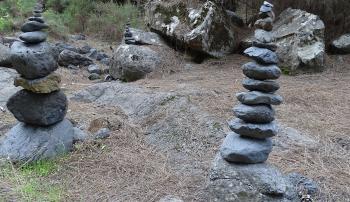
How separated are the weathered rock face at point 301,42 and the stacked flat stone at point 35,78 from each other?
4370 millimetres

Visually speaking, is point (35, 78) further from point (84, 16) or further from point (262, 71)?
point (84, 16)

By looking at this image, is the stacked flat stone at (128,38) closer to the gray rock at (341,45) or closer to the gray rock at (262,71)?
the gray rock at (341,45)

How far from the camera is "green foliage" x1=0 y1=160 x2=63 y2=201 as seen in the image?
12.9 feet

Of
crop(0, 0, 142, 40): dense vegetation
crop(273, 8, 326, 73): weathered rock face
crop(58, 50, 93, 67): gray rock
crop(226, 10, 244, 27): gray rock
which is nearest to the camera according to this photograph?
crop(273, 8, 326, 73): weathered rock face

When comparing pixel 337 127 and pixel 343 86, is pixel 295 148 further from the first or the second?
pixel 343 86

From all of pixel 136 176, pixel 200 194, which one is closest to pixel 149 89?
pixel 136 176

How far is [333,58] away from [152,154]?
4873 millimetres

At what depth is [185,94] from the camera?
20.6ft

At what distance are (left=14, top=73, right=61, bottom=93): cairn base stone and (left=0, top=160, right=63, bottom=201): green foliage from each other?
2.51 feet

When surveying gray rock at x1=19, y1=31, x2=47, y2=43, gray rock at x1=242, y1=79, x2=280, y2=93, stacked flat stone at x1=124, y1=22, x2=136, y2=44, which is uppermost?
gray rock at x1=19, y1=31, x2=47, y2=43

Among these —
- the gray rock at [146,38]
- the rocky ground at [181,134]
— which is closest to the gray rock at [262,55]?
the rocky ground at [181,134]

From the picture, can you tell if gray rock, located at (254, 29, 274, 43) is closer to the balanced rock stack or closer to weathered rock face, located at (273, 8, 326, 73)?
the balanced rock stack

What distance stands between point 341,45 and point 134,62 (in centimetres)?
385

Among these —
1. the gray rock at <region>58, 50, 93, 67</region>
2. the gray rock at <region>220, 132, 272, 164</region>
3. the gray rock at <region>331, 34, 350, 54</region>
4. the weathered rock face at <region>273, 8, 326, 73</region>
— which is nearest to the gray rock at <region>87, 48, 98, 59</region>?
the gray rock at <region>58, 50, 93, 67</region>
